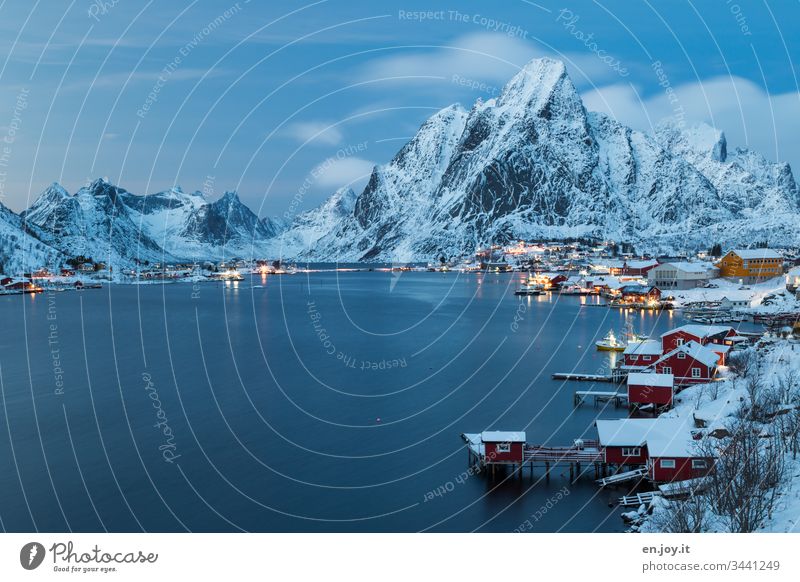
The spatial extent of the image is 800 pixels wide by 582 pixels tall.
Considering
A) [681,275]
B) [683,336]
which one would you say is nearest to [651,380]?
[683,336]

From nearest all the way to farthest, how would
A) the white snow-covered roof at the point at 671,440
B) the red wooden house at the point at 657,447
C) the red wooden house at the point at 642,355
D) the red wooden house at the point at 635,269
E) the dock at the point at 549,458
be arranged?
the red wooden house at the point at 657,447
the white snow-covered roof at the point at 671,440
the dock at the point at 549,458
the red wooden house at the point at 642,355
the red wooden house at the point at 635,269

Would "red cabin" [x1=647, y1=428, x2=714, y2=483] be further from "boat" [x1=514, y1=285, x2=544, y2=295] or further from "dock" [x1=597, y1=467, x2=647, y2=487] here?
"boat" [x1=514, y1=285, x2=544, y2=295]

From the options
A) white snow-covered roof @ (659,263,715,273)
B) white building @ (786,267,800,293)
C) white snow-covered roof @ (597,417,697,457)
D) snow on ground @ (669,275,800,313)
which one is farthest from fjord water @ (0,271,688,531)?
white snow-covered roof @ (659,263,715,273)

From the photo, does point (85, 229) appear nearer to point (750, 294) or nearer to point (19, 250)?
point (19, 250)

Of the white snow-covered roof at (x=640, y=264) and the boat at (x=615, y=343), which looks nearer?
the boat at (x=615, y=343)

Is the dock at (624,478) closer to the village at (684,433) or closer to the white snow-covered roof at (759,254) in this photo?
the village at (684,433)

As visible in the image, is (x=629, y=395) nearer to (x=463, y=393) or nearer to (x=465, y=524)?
(x=463, y=393)

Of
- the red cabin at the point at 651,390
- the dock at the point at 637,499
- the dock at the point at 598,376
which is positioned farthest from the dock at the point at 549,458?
the dock at the point at 598,376

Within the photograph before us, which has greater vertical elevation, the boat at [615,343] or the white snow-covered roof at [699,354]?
the white snow-covered roof at [699,354]
